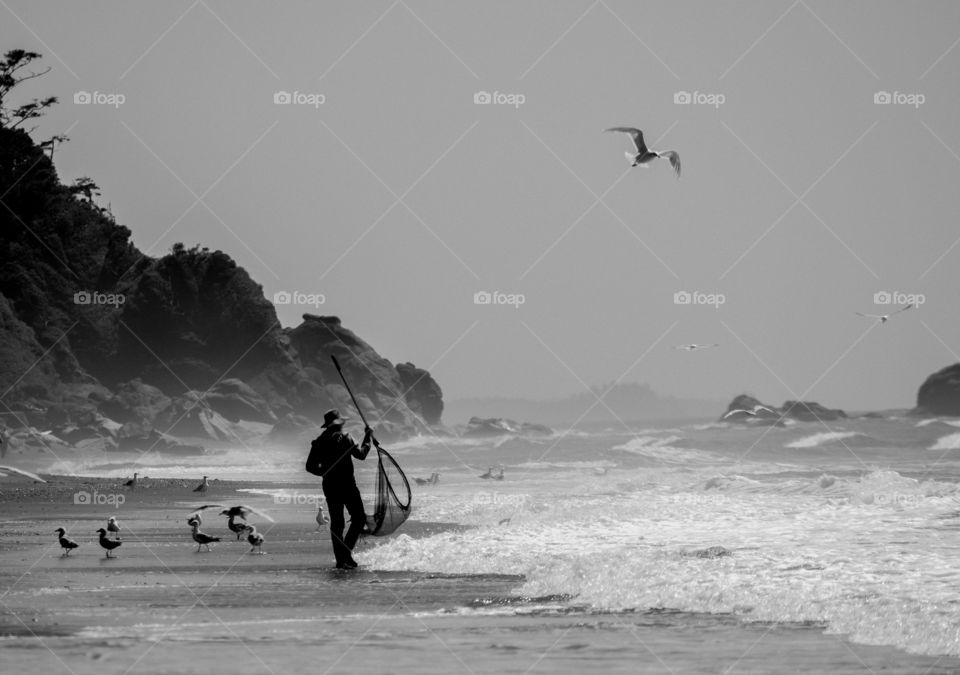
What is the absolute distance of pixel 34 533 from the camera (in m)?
19.1

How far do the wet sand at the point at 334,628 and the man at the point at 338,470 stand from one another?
53cm

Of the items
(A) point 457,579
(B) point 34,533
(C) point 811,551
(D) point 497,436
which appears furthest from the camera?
(D) point 497,436

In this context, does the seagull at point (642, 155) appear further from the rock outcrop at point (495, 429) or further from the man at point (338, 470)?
the rock outcrop at point (495, 429)

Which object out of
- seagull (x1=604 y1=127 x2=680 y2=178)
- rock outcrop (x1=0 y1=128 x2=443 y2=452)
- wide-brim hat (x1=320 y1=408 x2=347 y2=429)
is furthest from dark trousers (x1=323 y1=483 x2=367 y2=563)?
rock outcrop (x1=0 y1=128 x2=443 y2=452)

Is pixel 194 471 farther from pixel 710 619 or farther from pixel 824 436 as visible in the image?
pixel 710 619

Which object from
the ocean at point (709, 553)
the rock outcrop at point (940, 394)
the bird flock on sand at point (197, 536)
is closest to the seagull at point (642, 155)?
the ocean at point (709, 553)

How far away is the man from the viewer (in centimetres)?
1529

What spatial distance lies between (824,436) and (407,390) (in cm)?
5410

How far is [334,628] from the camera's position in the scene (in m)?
9.98

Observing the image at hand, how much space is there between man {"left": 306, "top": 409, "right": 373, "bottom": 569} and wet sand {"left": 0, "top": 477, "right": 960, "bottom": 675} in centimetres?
53

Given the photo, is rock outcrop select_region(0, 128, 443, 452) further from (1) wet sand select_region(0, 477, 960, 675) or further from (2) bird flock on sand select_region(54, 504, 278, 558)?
(1) wet sand select_region(0, 477, 960, 675)

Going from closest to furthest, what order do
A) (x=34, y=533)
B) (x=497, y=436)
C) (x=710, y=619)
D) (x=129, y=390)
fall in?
1. (x=710, y=619)
2. (x=34, y=533)
3. (x=129, y=390)
4. (x=497, y=436)

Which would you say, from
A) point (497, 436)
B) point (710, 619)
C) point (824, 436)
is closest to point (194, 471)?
point (824, 436)

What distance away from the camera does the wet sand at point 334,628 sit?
8.50m
